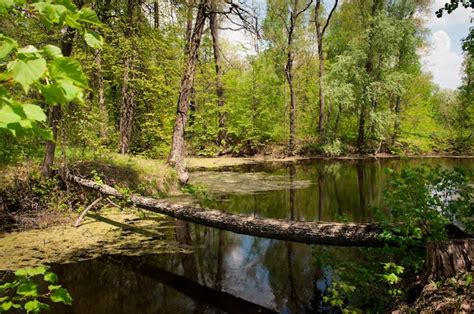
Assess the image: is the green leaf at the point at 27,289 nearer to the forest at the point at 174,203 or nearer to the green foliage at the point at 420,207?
the forest at the point at 174,203

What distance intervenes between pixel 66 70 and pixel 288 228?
14.8 feet

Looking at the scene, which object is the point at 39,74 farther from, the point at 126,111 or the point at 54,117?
the point at 126,111

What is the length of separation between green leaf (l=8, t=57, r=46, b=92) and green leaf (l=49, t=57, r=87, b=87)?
3.6 inches

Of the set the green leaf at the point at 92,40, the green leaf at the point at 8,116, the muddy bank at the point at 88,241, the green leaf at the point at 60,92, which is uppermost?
the green leaf at the point at 92,40

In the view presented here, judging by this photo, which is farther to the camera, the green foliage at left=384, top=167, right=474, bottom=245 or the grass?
the grass

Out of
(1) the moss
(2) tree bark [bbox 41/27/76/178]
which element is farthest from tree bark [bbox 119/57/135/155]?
(2) tree bark [bbox 41/27/76/178]

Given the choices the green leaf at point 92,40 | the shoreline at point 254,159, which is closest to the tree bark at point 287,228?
the green leaf at point 92,40

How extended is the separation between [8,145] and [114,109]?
9.77m

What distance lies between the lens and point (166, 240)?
24.3 ft

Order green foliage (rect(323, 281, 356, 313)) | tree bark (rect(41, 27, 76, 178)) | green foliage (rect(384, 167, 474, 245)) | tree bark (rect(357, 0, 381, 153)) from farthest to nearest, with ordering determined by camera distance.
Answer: tree bark (rect(357, 0, 381, 153))
tree bark (rect(41, 27, 76, 178))
green foliage (rect(384, 167, 474, 245))
green foliage (rect(323, 281, 356, 313))

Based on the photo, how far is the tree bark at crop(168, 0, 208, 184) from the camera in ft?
39.2

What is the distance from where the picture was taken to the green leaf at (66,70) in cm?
127

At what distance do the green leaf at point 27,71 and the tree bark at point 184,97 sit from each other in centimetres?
1121

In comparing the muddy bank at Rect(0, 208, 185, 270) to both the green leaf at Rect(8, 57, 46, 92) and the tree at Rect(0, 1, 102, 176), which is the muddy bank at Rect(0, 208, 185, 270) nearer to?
the tree at Rect(0, 1, 102, 176)
